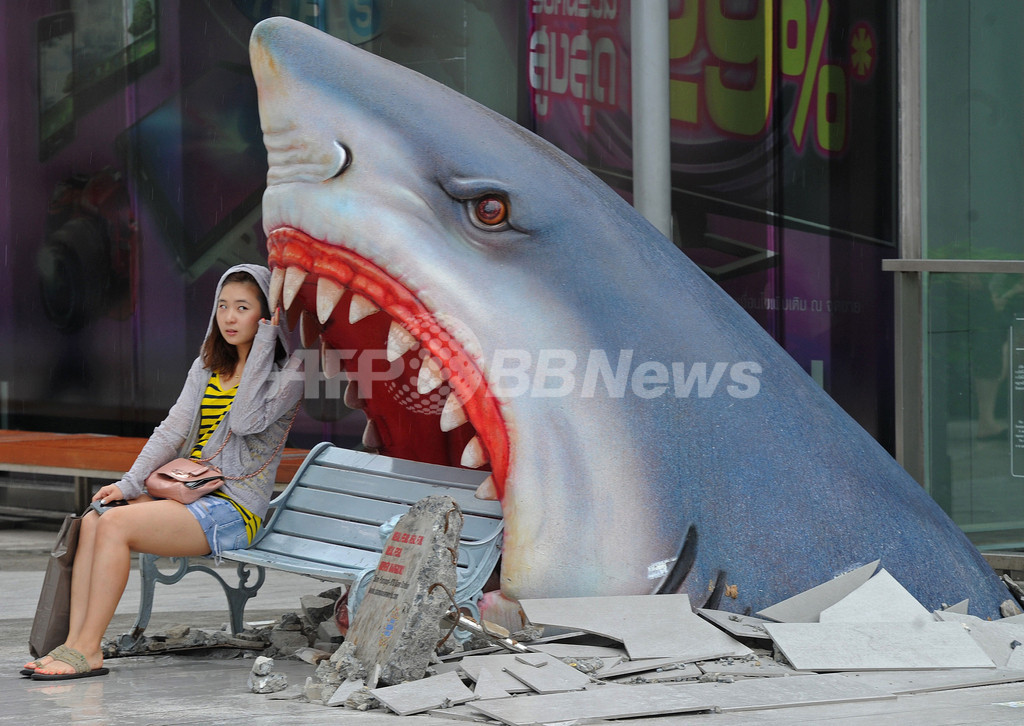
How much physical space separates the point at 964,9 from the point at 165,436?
4.69 metres

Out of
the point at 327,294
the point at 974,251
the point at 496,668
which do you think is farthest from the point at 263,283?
the point at 974,251

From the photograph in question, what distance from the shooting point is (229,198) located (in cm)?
1051

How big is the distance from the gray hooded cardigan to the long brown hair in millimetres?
22

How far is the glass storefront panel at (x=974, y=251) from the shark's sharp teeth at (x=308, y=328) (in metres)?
3.58

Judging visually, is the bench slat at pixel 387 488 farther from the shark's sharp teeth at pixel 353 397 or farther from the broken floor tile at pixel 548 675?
the broken floor tile at pixel 548 675

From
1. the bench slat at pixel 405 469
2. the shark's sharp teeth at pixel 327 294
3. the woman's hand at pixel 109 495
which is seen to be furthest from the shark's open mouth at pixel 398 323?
the woman's hand at pixel 109 495

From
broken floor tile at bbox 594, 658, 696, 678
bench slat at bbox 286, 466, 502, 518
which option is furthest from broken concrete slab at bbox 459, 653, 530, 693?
bench slat at bbox 286, 466, 502, 518

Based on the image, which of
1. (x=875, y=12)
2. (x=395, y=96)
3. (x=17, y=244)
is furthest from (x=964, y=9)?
(x=17, y=244)

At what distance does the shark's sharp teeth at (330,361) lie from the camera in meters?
4.57

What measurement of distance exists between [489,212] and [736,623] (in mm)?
1487

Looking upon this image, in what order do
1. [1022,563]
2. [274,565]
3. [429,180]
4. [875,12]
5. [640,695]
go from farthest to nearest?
[875,12], [1022,563], [274,565], [429,180], [640,695]

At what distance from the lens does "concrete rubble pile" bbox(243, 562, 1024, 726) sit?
12.1 ft

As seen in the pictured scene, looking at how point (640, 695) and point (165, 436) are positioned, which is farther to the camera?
point (165, 436)

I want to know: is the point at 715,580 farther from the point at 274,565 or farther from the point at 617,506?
the point at 274,565
